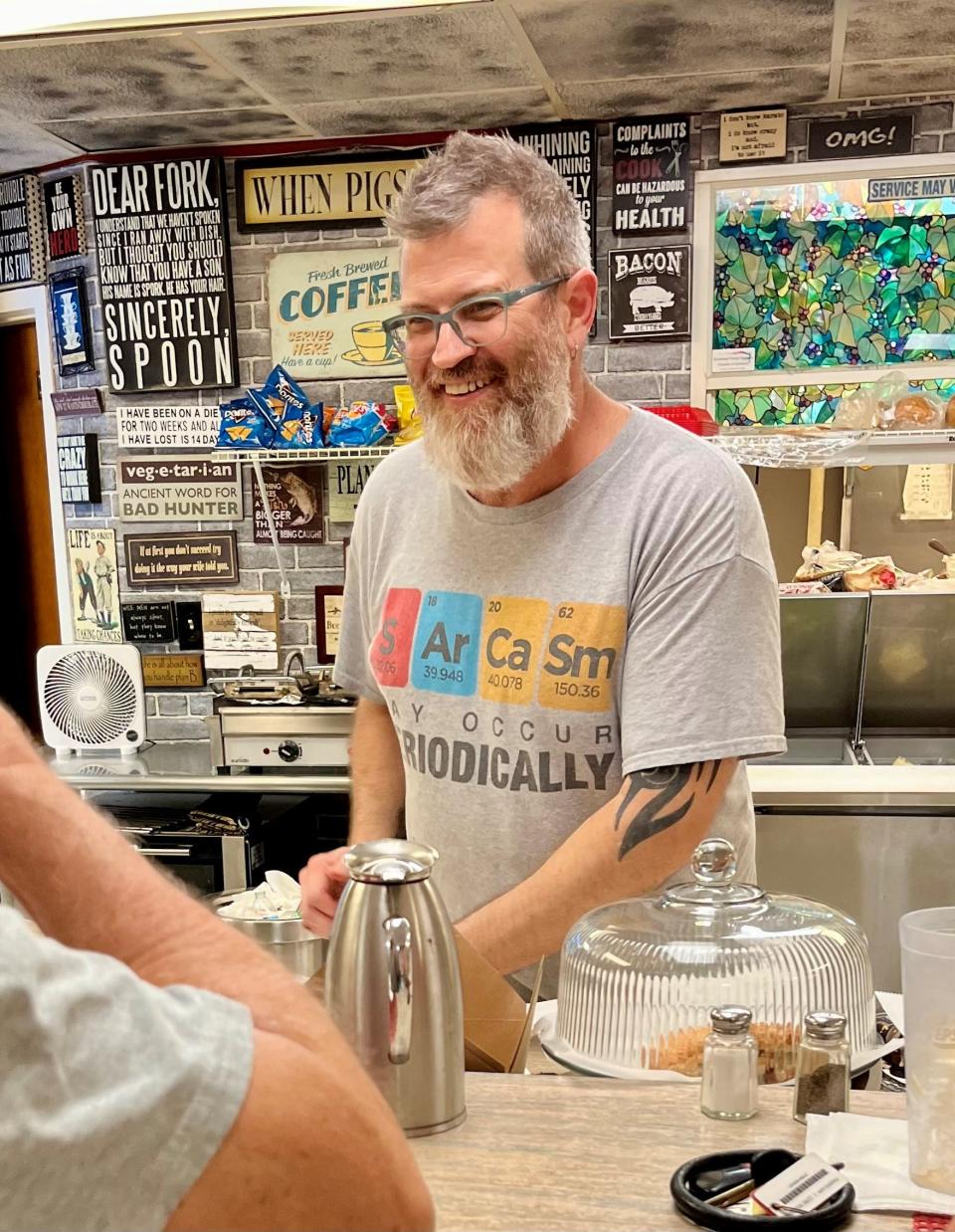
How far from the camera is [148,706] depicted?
4.04 m

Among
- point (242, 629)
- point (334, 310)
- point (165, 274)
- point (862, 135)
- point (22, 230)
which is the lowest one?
point (242, 629)

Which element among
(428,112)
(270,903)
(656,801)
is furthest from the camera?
(428,112)

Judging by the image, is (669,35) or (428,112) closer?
(669,35)

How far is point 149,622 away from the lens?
3.99 m

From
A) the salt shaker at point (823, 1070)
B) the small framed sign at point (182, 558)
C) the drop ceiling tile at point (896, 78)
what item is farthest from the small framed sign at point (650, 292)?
the salt shaker at point (823, 1070)

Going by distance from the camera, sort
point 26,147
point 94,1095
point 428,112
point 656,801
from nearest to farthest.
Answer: point 94,1095, point 656,801, point 428,112, point 26,147

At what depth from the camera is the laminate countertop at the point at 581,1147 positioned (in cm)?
81

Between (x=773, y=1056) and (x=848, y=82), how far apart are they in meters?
3.06

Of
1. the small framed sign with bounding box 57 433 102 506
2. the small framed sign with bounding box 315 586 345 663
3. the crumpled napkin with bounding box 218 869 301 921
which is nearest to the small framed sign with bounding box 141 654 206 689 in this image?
the small framed sign with bounding box 315 586 345 663

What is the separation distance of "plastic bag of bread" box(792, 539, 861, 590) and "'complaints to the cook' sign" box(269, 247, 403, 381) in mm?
1477

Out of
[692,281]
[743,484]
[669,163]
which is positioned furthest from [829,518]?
[743,484]

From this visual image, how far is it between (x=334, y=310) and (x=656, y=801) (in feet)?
9.25

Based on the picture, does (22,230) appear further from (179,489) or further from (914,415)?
(914,415)

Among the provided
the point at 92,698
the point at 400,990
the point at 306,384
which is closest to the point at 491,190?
the point at 400,990
